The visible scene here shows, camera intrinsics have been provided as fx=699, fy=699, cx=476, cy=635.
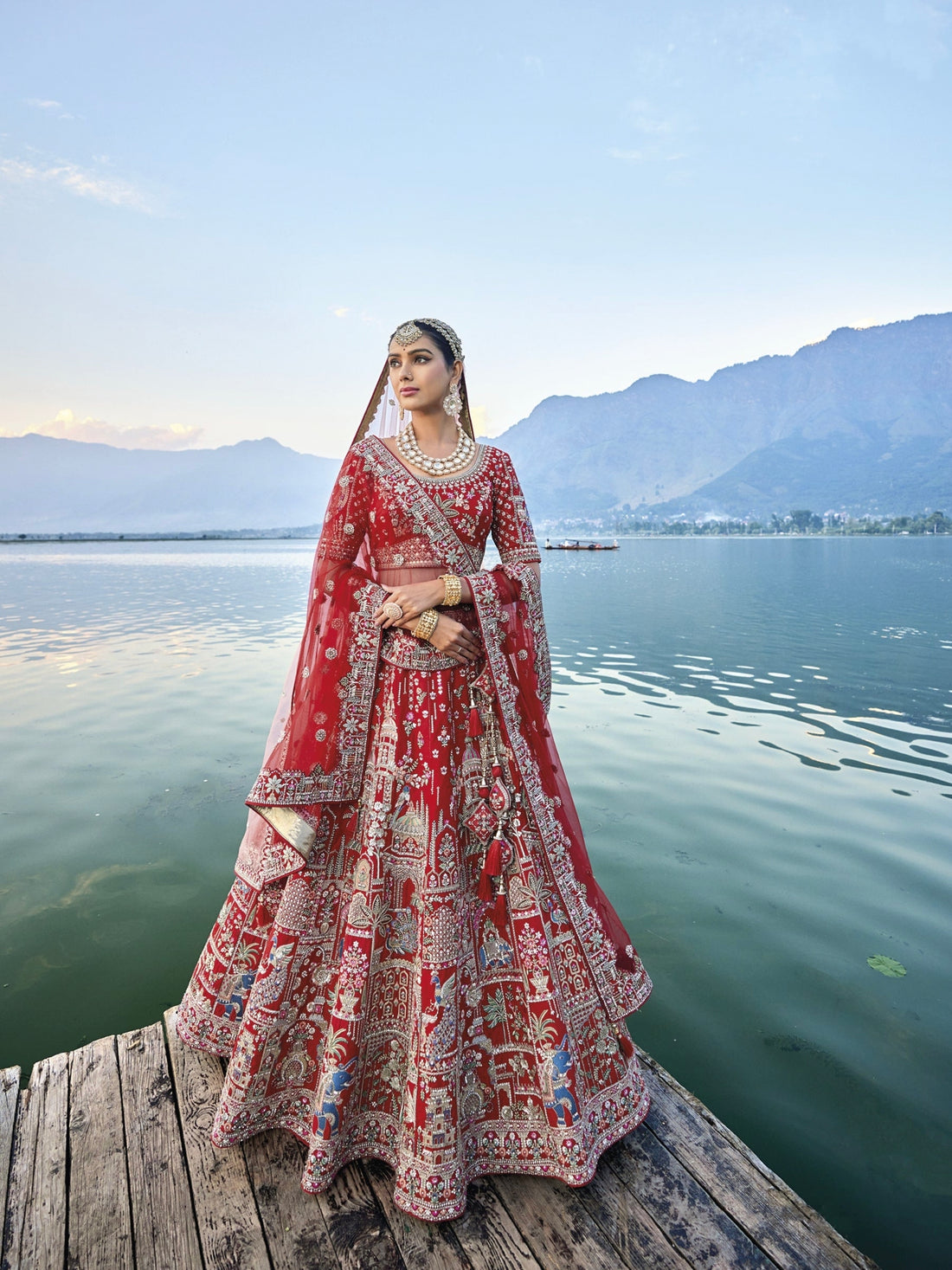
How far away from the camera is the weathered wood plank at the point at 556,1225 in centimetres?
197

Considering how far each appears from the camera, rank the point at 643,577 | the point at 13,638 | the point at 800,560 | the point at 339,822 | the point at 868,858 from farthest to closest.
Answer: the point at 800,560 < the point at 643,577 < the point at 13,638 < the point at 868,858 < the point at 339,822

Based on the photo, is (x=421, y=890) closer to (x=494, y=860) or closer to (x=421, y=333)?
(x=494, y=860)

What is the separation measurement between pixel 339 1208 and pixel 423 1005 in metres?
0.66

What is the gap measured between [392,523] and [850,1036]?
11.3ft

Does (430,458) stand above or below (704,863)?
above

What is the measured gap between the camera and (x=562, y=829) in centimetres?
246

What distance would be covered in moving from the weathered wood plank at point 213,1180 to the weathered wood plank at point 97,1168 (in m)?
0.20

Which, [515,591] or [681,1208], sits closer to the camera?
[681,1208]

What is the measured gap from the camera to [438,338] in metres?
2.50

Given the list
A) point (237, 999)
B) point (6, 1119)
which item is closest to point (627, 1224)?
point (237, 999)

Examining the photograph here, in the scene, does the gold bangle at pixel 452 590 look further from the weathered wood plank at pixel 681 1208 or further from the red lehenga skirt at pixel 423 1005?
the weathered wood plank at pixel 681 1208

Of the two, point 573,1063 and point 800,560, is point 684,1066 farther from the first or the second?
point 800,560

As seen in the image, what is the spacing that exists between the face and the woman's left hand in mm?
664

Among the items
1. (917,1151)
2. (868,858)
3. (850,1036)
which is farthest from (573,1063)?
(868,858)
